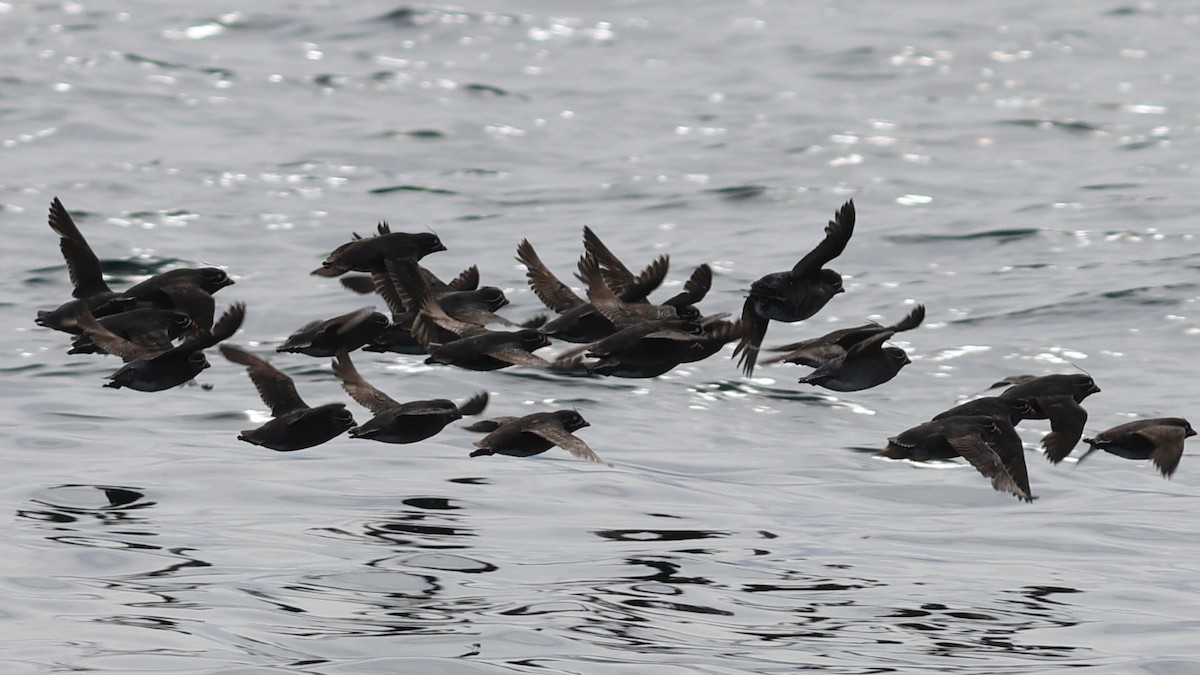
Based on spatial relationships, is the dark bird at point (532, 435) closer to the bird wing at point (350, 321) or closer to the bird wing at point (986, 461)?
the bird wing at point (350, 321)

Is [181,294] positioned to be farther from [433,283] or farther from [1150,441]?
[1150,441]

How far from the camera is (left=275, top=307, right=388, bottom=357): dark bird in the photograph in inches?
511

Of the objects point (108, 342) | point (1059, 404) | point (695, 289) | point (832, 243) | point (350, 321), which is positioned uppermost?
point (832, 243)

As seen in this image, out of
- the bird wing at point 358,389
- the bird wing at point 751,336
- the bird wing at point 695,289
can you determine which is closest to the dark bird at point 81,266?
the bird wing at point 358,389

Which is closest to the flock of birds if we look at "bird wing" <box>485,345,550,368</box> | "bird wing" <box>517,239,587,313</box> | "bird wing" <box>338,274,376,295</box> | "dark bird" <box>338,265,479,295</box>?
"bird wing" <box>485,345,550,368</box>

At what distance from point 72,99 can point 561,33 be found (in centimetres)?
1533

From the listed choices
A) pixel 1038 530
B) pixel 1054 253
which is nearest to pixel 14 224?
pixel 1054 253

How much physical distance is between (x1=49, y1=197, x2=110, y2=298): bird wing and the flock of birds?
15 mm

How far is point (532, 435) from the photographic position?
42.6 ft

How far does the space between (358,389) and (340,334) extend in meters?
1.00

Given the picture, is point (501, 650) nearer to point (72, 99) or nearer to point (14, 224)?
point (14, 224)

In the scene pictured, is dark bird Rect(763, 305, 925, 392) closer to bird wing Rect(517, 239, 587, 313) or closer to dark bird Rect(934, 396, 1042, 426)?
dark bird Rect(934, 396, 1042, 426)

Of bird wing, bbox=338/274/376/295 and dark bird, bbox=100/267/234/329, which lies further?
bird wing, bbox=338/274/376/295

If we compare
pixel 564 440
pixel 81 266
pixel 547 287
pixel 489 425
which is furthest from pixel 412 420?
pixel 81 266
